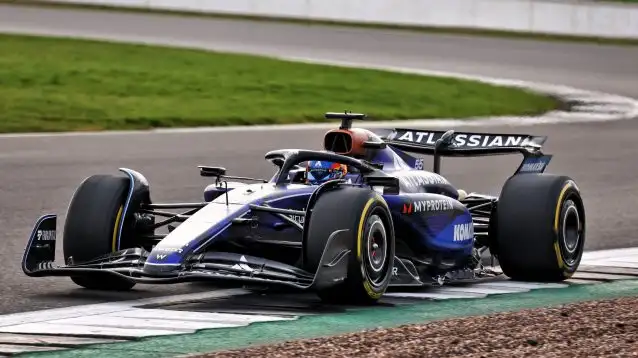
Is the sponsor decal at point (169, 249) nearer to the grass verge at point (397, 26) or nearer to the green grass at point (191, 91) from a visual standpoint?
the green grass at point (191, 91)

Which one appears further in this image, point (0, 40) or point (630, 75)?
point (630, 75)

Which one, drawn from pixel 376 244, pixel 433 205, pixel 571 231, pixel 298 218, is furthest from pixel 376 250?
pixel 571 231

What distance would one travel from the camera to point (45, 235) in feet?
29.4

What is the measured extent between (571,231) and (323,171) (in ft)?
5.58

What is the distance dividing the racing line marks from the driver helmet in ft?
2.60

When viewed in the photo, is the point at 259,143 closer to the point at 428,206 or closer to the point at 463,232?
the point at 463,232

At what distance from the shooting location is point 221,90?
2400 cm

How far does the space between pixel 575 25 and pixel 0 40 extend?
14.9 metres

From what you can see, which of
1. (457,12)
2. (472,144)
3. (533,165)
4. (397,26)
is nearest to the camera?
(533,165)

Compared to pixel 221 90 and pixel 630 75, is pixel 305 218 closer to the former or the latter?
pixel 221 90

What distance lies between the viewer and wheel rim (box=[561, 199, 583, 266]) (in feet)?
31.8

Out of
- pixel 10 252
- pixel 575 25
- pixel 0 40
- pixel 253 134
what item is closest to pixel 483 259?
pixel 10 252

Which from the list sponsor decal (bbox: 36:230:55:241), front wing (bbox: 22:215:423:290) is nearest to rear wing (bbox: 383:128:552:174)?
front wing (bbox: 22:215:423:290)

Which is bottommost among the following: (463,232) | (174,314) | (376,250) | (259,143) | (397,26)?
(174,314)
